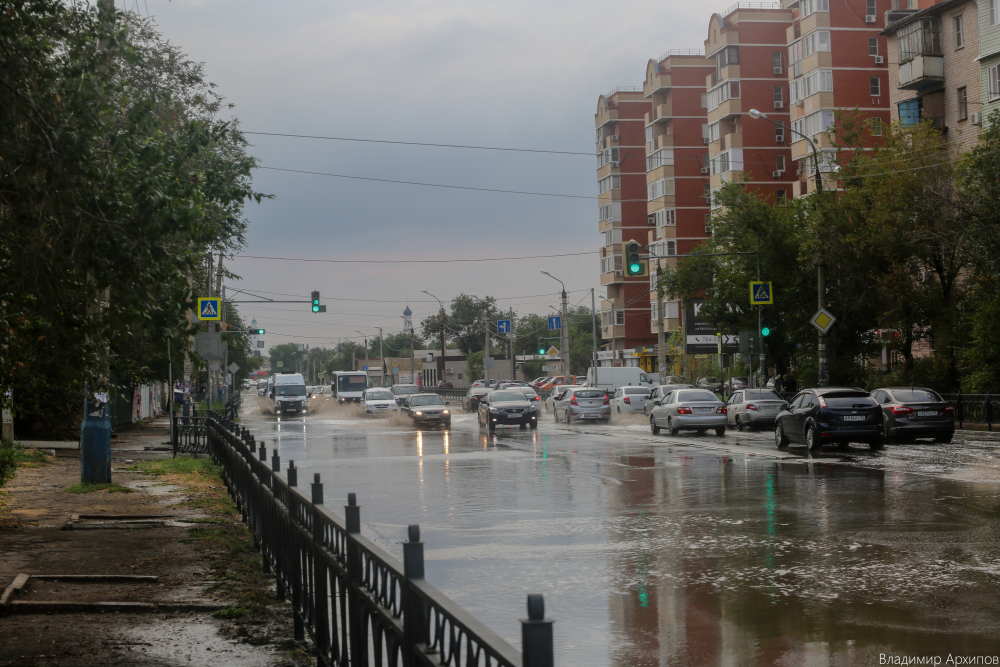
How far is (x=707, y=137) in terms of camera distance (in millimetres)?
85812

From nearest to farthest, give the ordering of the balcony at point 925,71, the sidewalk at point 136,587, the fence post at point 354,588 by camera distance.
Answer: the fence post at point 354,588, the sidewalk at point 136,587, the balcony at point 925,71

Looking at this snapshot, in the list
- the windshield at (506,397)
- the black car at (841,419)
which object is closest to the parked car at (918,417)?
the black car at (841,419)

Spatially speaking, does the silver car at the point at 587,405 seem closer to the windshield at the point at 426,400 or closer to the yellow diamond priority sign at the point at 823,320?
the windshield at the point at 426,400

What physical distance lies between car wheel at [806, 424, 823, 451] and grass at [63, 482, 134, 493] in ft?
50.6

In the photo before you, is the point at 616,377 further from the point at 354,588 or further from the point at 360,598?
the point at 360,598

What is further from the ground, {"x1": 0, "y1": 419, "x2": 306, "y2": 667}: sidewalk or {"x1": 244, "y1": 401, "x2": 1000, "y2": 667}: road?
{"x1": 0, "y1": 419, "x2": 306, "y2": 667}: sidewalk

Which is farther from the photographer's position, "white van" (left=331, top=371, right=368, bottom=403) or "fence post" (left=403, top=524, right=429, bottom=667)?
"white van" (left=331, top=371, right=368, bottom=403)

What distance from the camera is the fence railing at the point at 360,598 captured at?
Result: 3.15 metres

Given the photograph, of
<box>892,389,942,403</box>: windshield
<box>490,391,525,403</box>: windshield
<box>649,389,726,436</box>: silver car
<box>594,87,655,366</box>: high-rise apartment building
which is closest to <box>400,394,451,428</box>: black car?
<box>490,391,525,403</box>: windshield

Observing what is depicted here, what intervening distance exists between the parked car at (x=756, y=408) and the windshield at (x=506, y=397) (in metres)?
8.19

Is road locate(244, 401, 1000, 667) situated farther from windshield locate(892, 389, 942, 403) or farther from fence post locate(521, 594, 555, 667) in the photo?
fence post locate(521, 594, 555, 667)

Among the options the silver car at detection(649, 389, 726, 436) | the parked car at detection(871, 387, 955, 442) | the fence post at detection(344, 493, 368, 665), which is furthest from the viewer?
the silver car at detection(649, 389, 726, 436)

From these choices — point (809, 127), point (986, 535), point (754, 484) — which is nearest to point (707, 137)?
point (809, 127)

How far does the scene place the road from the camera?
22.9ft
